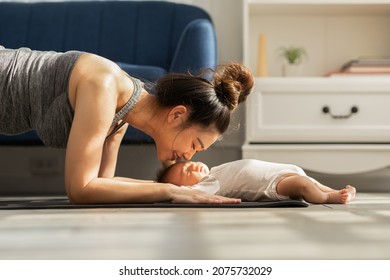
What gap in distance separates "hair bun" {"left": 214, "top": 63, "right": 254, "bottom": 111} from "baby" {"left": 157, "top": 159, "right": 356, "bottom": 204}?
204 mm

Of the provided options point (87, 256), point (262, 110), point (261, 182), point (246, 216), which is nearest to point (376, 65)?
point (262, 110)

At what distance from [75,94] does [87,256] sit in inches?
36.0

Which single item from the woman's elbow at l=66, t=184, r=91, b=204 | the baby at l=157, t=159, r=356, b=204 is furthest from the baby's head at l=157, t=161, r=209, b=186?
the woman's elbow at l=66, t=184, r=91, b=204

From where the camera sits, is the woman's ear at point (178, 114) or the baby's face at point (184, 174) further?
the baby's face at point (184, 174)

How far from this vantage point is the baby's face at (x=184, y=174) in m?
1.87

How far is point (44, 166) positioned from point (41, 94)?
1.65 meters

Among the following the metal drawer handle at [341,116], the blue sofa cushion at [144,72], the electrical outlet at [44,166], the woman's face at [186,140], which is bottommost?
the electrical outlet at [44,166]

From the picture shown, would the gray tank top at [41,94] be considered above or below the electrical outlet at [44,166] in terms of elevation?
above

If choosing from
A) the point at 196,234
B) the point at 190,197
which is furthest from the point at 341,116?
the point at 196,234

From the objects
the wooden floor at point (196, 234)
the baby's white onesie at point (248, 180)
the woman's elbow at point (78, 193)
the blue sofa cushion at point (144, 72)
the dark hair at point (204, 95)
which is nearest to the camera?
the wooden floor at point (196, 234)

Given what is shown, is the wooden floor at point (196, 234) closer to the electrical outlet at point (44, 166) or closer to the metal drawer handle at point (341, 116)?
the metal drawer handle at point (341, 116)

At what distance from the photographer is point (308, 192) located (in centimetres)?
173

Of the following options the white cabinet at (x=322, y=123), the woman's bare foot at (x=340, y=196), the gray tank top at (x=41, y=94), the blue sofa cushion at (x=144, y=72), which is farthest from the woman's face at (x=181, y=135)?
the white cabinet at (x=322, y=123)

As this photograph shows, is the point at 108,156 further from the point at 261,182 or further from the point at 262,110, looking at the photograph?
the point at 262,110
